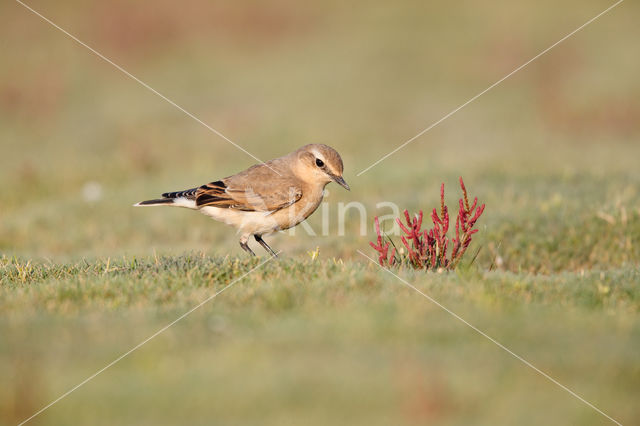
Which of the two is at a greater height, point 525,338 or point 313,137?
point 313,137

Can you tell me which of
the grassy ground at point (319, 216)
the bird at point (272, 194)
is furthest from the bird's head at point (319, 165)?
the grassy ground at point (319, 216)

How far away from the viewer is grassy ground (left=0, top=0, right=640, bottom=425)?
4.91 m

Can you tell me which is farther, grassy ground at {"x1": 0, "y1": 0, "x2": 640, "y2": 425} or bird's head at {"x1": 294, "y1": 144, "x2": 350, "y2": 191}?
bird's head at {"x1": 294, "y1": 144, "x2": 350, "y2": 191}

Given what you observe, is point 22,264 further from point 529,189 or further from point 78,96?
point 78,96

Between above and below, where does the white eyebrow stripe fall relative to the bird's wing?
above

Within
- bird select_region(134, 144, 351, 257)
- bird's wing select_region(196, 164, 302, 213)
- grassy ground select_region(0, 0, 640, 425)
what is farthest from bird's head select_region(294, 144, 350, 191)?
grassy ground select_region(0, 0, 640, 425)

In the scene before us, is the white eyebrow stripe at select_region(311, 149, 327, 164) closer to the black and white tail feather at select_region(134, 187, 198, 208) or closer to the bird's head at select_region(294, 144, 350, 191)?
the bird's head at select_region(294, 144, 350, 191)

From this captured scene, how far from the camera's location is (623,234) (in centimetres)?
1047

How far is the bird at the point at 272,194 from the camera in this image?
9.36m

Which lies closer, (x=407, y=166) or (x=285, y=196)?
(x=285, y=196)

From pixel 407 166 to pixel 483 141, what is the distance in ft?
15.6

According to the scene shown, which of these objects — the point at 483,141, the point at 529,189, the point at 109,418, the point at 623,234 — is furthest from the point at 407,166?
the point at 109,418

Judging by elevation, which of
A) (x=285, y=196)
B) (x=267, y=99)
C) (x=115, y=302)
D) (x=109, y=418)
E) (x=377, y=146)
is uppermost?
(x=267, y=99)

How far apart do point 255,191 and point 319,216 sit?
412cm
